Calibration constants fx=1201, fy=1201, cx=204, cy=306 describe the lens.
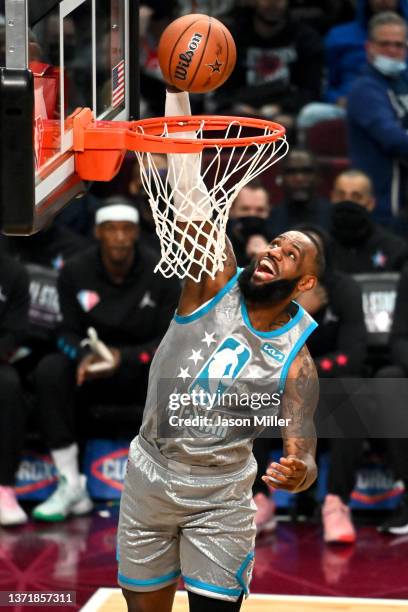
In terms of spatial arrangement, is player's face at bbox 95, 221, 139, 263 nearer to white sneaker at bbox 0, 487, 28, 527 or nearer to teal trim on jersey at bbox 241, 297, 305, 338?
white sneaker at bbox 0, 487, 28, 527

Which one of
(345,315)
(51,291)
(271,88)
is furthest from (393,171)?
(51,291)

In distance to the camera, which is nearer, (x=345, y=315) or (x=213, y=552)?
(x=213, y=552)

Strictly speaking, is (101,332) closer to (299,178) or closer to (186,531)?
(299,178)

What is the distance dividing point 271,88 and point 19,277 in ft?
10.1

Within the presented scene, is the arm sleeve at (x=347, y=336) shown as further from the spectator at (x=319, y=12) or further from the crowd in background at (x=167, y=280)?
the spectator at (x=319, y=12)

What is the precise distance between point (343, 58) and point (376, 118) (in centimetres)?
145

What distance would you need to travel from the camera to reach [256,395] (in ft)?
13.8

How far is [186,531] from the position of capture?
4.06m

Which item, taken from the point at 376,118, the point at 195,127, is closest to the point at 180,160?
the point at 195,127

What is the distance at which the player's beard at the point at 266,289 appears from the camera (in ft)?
13.6

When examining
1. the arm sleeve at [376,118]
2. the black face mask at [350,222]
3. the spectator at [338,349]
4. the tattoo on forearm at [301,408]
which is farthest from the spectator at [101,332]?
the tattoo on forearm at [301,408]

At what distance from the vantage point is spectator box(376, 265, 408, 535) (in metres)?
6.18

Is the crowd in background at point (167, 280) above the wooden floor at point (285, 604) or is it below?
above

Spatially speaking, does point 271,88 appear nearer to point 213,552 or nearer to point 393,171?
point 393,171
